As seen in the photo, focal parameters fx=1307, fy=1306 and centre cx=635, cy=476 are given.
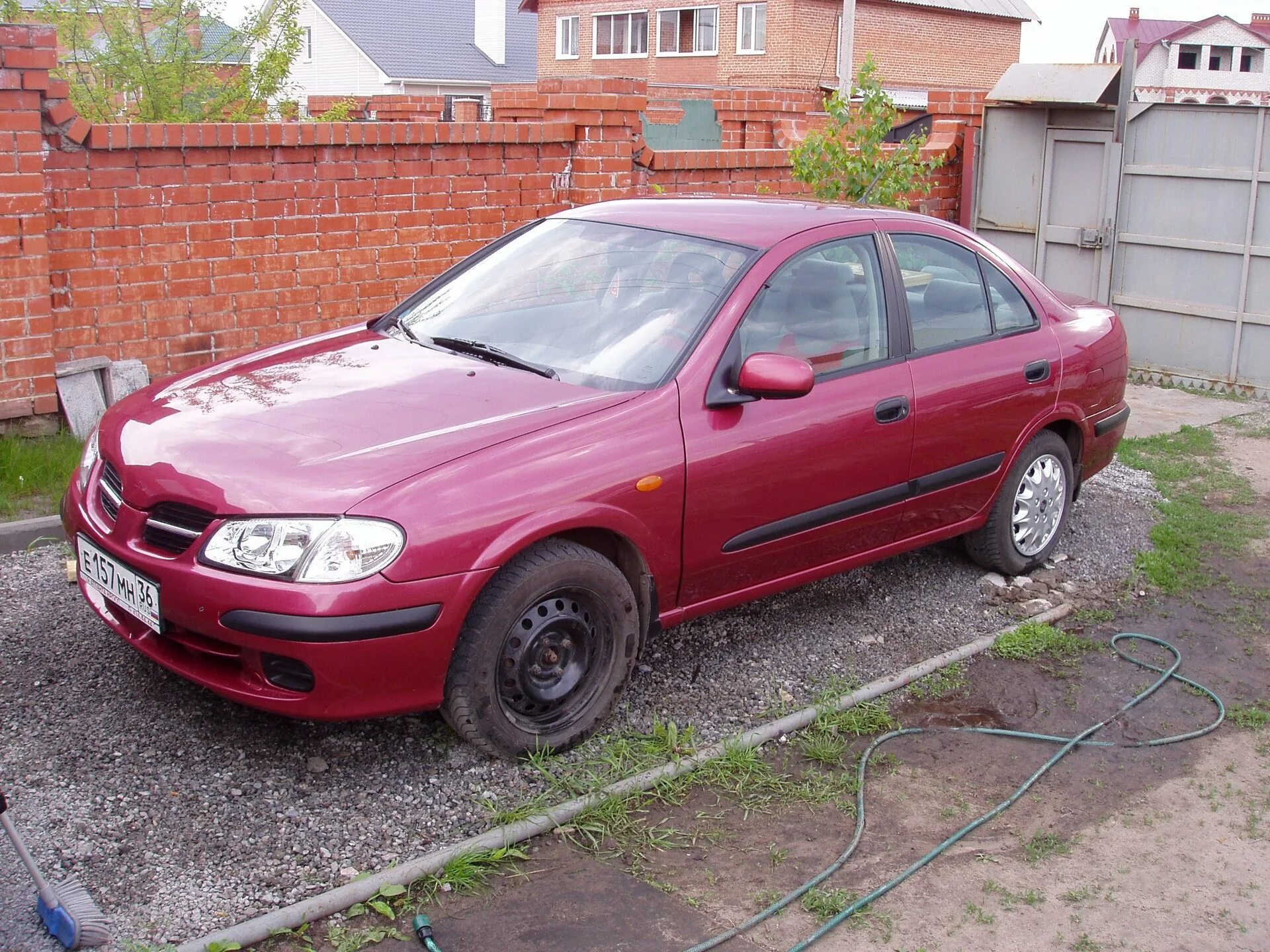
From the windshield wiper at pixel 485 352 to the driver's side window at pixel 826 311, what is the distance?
715 millimetres

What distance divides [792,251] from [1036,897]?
240cm

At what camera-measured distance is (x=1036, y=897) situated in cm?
367

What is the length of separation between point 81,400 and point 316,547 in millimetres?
3969

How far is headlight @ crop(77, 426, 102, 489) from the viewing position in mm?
4395

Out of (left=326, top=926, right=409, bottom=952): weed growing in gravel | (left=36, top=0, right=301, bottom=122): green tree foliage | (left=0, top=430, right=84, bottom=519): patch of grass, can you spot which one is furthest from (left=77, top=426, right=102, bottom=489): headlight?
(left=36, top=0, right=301, bottom=122): green tree foliage

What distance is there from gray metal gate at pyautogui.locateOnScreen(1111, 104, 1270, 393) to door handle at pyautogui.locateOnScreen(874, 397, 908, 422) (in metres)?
6.20

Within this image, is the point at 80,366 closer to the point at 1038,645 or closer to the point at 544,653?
the point at 544,653

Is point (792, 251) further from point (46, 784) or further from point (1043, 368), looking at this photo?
point (46, 784)

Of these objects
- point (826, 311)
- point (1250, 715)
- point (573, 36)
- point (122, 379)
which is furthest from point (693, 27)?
point (1250, 715)

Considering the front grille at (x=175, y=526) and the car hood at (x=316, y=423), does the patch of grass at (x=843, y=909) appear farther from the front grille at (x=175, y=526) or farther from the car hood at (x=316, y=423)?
the front grille at (x=175, y=526)

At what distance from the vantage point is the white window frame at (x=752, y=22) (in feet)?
136

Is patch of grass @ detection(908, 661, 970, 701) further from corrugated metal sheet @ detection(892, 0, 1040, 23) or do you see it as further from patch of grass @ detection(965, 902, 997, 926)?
corrugated metal sheet @ detection(892, 0, 1040, 23)

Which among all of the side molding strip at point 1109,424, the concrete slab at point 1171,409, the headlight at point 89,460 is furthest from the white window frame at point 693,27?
the headlight at point 89,460

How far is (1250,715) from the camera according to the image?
4.84 metres
